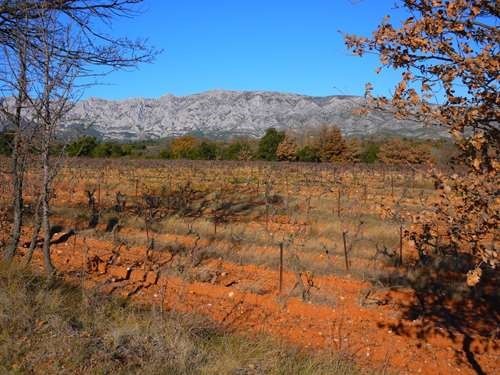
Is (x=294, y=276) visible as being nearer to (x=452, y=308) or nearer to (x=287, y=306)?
(x=287, y=306)

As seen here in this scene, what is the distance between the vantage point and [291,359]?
4.46m

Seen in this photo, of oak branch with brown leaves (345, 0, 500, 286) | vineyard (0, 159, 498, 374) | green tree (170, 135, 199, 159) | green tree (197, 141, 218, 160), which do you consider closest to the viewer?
oak branch with brown leaves (345, 0, 500, 286)

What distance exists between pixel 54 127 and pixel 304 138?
2458 inches

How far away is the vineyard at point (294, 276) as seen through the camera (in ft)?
19.4

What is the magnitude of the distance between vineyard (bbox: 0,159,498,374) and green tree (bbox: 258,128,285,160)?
39339 mm

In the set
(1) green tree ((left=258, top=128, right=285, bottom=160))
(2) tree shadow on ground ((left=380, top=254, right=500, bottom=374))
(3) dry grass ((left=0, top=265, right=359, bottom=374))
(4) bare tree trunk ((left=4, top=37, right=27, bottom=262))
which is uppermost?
(1) green tree ((left=258, top=128, right=285, bottom=160))

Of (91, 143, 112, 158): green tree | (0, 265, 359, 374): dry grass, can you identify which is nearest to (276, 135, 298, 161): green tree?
(91, 143, 112, 158): green tree

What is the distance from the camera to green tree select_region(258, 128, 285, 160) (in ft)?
178

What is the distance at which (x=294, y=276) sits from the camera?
8.30 metres

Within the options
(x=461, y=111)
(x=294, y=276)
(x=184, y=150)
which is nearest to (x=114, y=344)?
(x=461, y=111)

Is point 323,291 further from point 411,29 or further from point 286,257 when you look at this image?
point 411,29

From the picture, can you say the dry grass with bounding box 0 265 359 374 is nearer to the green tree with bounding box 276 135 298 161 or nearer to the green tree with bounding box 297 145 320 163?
the green tree with bounding box 276 135 298 161

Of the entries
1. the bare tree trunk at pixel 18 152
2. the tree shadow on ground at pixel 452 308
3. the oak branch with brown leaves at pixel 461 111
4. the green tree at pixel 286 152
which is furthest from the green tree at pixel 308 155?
the oak branch with brown leaves at pixel 461 111

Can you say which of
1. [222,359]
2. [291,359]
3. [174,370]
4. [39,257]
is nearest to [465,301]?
[291,359]
